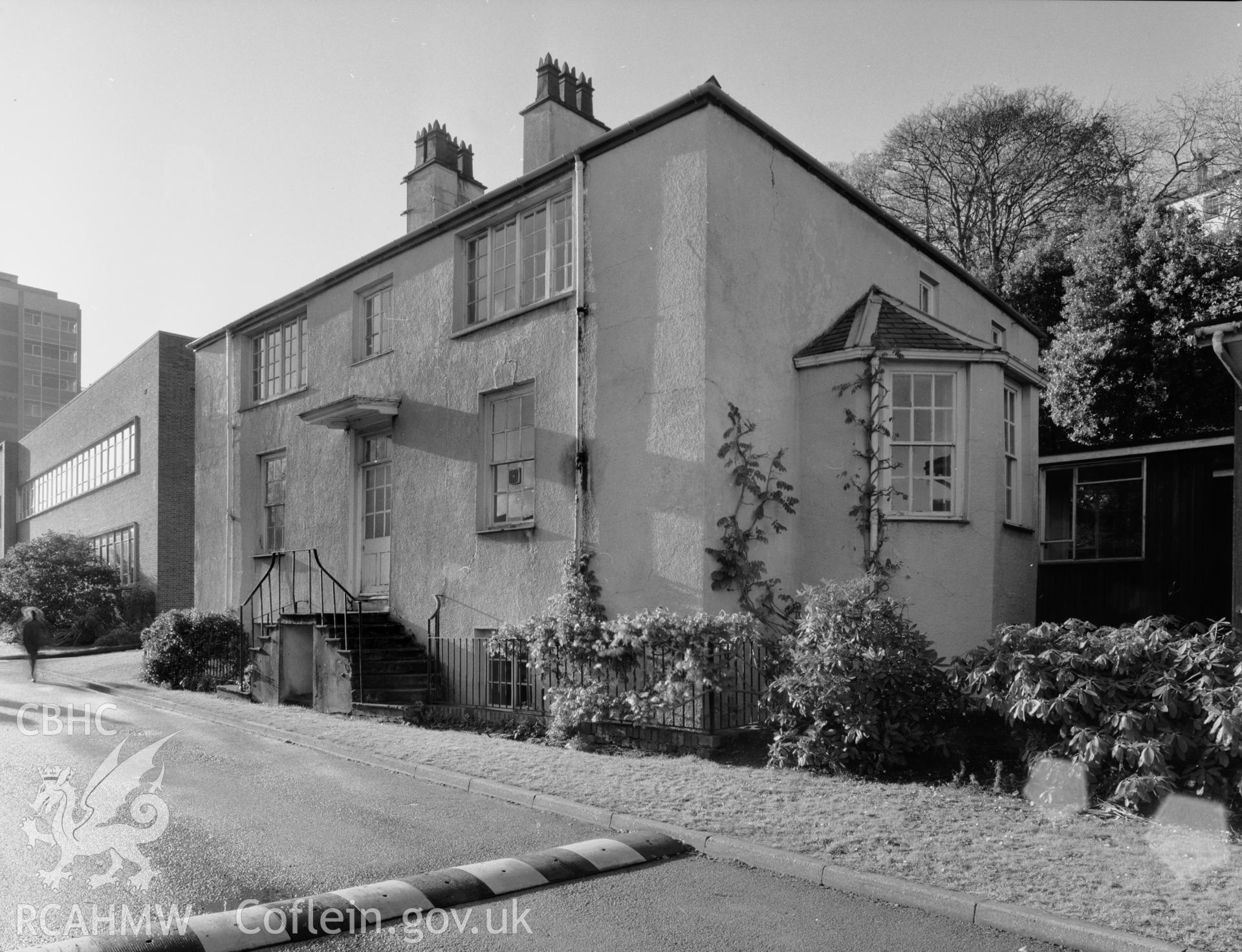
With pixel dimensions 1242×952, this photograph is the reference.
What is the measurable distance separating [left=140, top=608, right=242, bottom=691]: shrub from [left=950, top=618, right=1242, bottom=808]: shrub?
1300 cm

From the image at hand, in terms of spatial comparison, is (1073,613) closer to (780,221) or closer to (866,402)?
(866,402)

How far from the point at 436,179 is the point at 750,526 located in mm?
9983

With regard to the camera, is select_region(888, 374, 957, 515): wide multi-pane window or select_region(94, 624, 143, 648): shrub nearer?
select_region(888, 374, 957, 515): wide multi-pane window

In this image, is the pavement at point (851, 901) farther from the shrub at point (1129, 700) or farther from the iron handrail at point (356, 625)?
the iron handrail at point (356, 625)

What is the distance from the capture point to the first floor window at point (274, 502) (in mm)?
18969

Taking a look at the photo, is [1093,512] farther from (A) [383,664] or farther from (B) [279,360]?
(B) [279,360]

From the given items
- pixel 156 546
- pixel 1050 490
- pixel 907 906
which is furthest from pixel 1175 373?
pixel 156 546

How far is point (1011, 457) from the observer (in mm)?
13492

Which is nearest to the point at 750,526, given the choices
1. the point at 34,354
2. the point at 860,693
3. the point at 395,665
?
the point at 860,693

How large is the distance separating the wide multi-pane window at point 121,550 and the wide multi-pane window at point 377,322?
15.5m

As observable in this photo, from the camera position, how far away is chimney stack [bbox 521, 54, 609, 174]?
1548 centimetres

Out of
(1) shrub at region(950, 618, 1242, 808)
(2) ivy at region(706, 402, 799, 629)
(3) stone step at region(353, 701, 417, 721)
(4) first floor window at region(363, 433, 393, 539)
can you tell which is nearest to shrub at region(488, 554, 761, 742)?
(2) ivy at region(706, 402, 799, 629)

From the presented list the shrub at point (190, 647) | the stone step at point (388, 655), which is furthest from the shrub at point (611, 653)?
the shrub at point (190, 647)

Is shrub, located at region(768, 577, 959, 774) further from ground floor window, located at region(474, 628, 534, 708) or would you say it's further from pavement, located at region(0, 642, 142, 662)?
pavement, located at region(0, 642, 142, 662)
